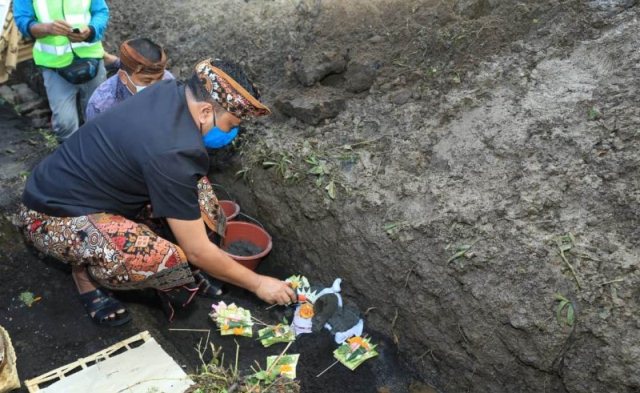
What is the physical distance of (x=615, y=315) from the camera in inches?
89.7

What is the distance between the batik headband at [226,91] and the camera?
246 centimetres

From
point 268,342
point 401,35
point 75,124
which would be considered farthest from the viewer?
point 75,124

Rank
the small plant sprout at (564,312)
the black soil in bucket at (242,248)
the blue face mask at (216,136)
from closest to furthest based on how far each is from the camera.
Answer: the small plant sprout at (564,312) → the blue face mask at (216,136) → the black soil in bucket at (242,248)

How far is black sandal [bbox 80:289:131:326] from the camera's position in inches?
121

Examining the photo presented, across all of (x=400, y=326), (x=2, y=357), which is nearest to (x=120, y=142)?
(x=2, y=357)

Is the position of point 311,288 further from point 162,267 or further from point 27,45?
point 27,45

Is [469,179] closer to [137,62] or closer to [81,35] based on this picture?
[137,62]

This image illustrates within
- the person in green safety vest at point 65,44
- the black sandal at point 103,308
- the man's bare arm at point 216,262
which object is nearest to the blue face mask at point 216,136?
the man's bare arm at point 216,262

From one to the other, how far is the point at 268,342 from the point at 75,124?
2317mm

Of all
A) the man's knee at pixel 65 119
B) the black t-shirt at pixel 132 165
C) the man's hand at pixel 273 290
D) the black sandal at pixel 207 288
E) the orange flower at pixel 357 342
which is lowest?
the orange flower at pixel 357 342

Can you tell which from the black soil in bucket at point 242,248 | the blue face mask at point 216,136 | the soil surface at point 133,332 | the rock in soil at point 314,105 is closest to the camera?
the blue face mask at point 216,136

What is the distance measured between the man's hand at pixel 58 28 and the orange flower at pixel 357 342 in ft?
8.87

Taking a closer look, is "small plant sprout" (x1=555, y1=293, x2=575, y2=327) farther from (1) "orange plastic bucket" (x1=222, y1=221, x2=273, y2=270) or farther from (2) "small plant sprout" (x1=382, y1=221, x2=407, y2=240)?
(1) "orange plastic bucket" (x1=222, y1=221, x2=273, y2=270)

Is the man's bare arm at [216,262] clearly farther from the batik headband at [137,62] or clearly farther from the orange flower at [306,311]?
the batik headband at [137,62]
